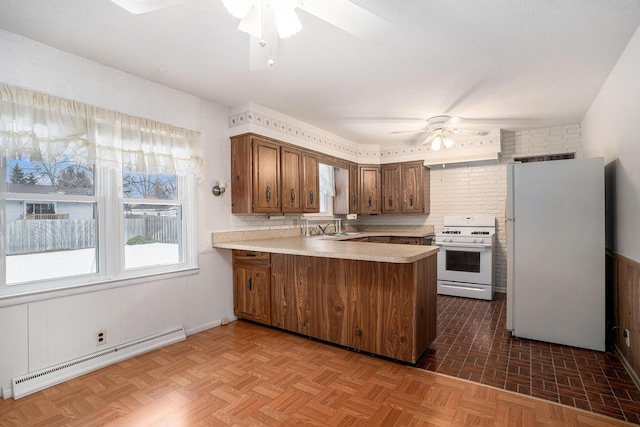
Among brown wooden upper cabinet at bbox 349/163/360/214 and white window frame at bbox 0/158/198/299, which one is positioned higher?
brown wooden upper cabinet at bbox 349/163/360/214

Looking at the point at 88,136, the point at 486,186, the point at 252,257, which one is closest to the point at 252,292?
the point at 252,257

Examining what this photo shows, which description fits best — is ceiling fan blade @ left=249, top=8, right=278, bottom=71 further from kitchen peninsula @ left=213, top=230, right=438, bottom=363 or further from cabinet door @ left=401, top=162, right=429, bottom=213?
cabinet door @ left=401, top=162, right=429, bottom=213

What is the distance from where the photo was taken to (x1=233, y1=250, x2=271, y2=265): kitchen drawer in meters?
3.43

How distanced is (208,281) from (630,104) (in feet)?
13.7

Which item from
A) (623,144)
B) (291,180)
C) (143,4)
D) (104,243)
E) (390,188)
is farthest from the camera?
(390,188)

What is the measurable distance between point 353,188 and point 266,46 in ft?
13.1

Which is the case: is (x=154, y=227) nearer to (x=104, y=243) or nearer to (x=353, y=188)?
(x=104, y=243)

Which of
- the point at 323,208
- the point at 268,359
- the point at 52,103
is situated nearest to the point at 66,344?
the point at 268,359

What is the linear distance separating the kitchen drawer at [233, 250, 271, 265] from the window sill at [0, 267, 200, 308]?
0.78 metres

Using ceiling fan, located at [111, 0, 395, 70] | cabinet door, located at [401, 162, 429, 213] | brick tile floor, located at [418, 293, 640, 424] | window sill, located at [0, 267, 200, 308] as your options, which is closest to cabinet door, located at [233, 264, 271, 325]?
window sill, located at [0, 267, 200, 308]

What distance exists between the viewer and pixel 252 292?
3566 mm

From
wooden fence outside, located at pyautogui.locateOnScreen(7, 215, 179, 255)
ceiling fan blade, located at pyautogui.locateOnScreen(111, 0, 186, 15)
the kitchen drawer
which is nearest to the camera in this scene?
ceiling fan blade, located at pyautogui.locateOnScreen(111, 0, 186, 15)

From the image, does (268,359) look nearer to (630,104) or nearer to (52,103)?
(52,103)

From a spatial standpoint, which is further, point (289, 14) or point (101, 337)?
point (101, 337)
